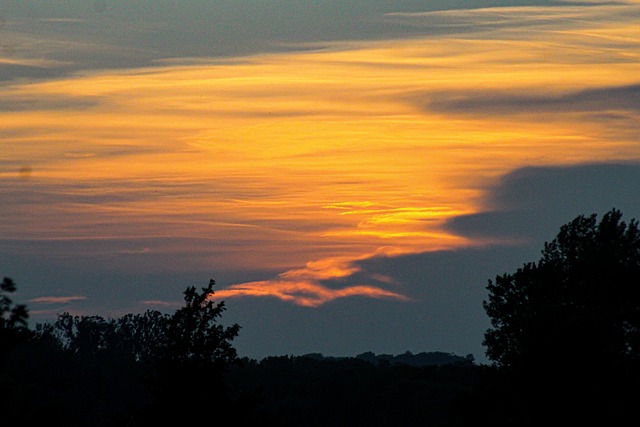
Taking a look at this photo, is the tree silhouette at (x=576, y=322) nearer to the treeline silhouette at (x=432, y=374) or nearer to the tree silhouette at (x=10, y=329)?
the treeline silhouette at (x=432, y=374)

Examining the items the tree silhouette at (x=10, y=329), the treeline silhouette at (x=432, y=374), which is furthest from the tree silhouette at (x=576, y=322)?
the tree silhouette at (x=10, y=329)

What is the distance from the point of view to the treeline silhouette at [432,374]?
37969 mm

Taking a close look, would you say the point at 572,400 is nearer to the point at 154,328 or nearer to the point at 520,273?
the point at 520,273

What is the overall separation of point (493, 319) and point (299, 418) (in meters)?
48.0

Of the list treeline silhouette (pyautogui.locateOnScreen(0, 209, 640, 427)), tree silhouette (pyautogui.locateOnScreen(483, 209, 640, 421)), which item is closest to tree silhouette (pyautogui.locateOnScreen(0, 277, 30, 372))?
treeline silhouette (pyautogui.locateOnScreen(0, 209, 640, 427))

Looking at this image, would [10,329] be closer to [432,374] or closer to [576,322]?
[576,322]

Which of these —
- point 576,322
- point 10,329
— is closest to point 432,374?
point 576,322

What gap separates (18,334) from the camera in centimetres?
2447

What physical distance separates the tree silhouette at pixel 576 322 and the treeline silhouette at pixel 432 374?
0.18 feet

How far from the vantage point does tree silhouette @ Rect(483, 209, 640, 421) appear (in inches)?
1801

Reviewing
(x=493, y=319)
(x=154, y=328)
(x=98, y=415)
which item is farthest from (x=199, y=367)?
(x=154, y=328)

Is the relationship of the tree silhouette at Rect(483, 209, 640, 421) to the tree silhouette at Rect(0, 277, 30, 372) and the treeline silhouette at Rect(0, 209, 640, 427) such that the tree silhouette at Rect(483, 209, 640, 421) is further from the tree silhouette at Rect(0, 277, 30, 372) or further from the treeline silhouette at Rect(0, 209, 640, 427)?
the tree silhouette at Rect(0, 277, 30, 372)

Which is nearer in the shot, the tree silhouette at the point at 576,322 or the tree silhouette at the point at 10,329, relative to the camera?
the tree silhouette at the point at 10,329

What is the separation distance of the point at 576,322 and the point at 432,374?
76.1 meters
